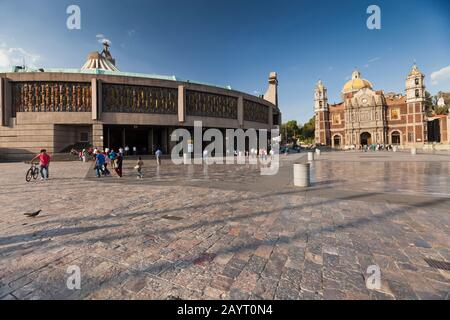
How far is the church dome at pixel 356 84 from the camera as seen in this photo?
74.1 m

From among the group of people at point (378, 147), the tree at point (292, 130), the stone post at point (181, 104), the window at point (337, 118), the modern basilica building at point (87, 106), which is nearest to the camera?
the modern basilica building at point (87, 106)

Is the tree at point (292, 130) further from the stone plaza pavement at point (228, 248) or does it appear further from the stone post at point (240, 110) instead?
the stone plaza pavement at point (228, 248)

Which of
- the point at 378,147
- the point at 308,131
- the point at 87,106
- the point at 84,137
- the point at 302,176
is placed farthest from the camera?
the point at 308,131

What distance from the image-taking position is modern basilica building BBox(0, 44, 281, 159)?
2614cm

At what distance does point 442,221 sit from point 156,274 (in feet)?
20.3

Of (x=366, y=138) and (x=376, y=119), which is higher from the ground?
(x=376, y=119)

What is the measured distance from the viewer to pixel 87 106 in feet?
89.7

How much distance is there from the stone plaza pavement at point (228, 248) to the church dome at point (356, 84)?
82964 millimetres

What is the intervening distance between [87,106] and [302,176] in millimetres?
29427

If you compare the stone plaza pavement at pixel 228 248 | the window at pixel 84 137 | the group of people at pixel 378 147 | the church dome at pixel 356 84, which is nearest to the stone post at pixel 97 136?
the window at pixel 84 137

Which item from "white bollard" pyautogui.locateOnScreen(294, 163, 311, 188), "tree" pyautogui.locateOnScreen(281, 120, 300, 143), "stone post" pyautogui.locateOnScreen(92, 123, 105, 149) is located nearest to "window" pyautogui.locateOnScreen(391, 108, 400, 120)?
"tree" pyautogui.locateOnScreen(281, 120, 300, 143)

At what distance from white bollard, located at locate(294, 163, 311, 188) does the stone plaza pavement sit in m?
2.28

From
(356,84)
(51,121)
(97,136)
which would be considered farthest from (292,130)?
(51,121)

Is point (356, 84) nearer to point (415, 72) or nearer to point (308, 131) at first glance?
point (415, 72)
